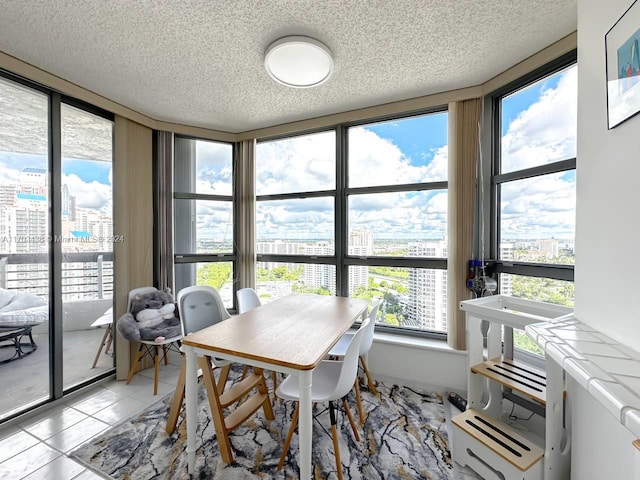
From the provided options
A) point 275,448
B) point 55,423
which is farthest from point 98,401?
point 275,448

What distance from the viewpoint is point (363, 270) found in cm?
284

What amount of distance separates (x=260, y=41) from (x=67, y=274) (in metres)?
2.47

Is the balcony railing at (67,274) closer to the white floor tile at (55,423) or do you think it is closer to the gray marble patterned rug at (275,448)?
the white floor tile at (55,423)

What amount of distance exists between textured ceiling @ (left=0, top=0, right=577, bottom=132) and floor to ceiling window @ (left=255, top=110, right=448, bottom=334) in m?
0.52

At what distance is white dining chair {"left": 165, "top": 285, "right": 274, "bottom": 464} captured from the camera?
1565 mm

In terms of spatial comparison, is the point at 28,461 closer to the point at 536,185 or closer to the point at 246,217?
the point at 246,217

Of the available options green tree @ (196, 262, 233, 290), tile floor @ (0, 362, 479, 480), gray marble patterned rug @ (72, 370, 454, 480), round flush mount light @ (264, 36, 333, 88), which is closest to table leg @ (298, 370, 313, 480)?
gray marble patterned rug @ (72, 370, 454, 480)

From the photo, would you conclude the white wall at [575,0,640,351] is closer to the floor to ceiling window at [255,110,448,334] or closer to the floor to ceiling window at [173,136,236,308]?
the floor to ceiling window at [255,110,448,334]

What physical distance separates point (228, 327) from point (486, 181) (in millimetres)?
2371

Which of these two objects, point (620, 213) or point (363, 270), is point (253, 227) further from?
point (620, 213)

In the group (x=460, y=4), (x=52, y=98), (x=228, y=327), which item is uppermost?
(x=460, y=4)

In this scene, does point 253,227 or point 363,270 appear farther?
point 253,227

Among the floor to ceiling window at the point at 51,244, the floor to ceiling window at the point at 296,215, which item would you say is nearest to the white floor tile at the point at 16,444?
the floor to ceiling window at the point at 51,244

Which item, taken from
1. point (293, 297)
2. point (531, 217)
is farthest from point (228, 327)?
Result: point (531, 217)
